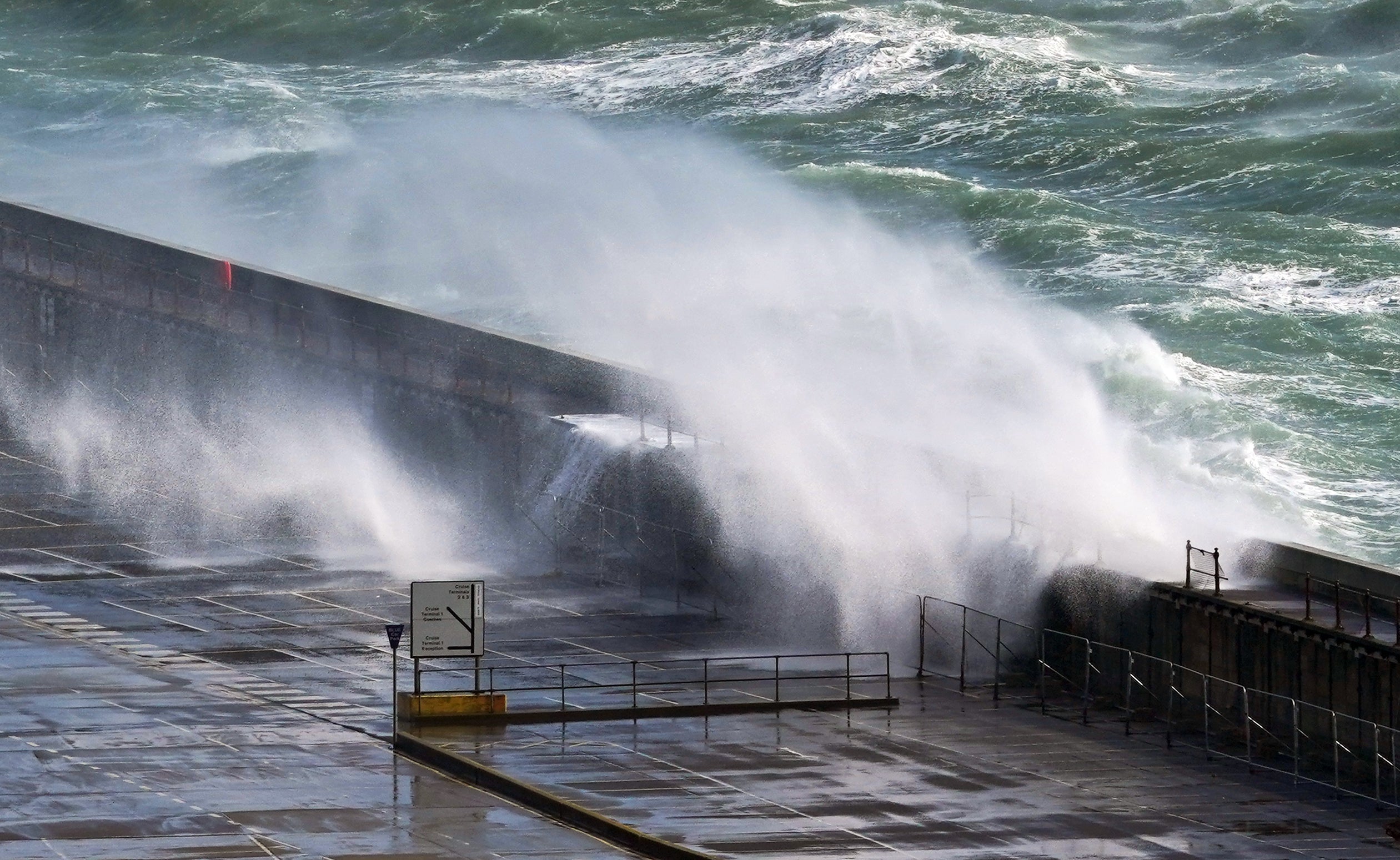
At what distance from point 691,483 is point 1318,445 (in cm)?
1550

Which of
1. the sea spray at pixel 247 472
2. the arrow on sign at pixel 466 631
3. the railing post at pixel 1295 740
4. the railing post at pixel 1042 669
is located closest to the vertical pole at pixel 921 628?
the railing post at pixel 1042 669

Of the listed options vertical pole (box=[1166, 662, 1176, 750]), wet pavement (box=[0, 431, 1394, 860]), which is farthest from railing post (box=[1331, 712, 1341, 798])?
vertical pole (box=[1166, 662, 1176, 750])

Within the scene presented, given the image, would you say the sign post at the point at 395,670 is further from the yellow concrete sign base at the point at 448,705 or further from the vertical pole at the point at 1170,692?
the vertical pole at the point at 1170,692

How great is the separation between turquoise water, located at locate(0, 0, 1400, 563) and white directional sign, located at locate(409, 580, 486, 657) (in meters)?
18.6

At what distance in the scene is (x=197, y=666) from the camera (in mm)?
33781

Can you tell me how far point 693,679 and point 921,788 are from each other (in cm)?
671

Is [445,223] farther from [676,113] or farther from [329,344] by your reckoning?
[329,344]

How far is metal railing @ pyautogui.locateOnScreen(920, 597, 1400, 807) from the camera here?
93.1 feet

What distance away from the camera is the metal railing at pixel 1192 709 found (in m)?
28.4

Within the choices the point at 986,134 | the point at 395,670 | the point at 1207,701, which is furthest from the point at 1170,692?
the point at 986,134

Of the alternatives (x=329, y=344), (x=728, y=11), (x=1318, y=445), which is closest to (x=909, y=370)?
(x=1318, y=445)

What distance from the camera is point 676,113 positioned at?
8062cm

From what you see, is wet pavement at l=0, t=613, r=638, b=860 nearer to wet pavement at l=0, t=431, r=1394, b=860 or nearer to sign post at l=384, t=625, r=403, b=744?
wet pavement at l=0, t=431, r=1394, b=860

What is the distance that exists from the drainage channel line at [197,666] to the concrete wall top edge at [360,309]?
10895 millimetres
